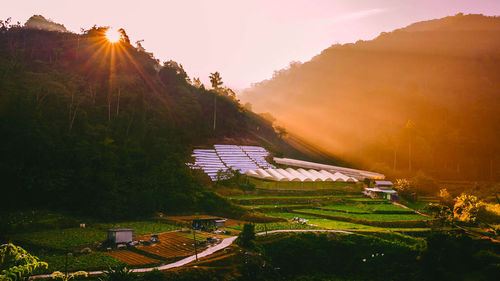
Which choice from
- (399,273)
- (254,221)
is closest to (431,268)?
(399,273)

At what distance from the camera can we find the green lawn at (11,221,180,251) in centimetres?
1897

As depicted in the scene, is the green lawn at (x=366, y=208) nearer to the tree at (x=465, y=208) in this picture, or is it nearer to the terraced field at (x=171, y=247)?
the tree at (x=465, y=208)

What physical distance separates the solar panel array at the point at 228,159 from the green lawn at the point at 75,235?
1346 cm

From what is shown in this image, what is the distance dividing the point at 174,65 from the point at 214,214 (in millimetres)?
39443

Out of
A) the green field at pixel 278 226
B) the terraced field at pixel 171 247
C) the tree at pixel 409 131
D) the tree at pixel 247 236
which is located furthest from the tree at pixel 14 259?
the tree at pixel 409 131

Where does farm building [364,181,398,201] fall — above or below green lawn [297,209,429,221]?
above

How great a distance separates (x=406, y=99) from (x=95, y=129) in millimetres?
86315

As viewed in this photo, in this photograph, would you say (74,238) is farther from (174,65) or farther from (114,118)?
(174,65)

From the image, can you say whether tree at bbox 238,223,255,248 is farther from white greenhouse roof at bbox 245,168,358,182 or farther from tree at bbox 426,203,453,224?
white greenhouse roof at bbox 245,168,358,182

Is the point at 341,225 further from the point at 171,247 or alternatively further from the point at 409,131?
the point at 409,131

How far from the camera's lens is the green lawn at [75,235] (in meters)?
19.0

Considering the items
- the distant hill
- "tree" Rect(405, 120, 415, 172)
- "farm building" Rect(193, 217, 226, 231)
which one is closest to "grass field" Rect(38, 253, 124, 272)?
"farm building" Rect(193, 217, 226, 231)

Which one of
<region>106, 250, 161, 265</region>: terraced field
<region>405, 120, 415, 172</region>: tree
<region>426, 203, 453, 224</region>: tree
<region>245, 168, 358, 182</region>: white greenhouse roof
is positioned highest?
<region>405, 120, 415, 172</region>: tree

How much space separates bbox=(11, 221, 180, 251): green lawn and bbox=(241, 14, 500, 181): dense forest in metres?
45.8
